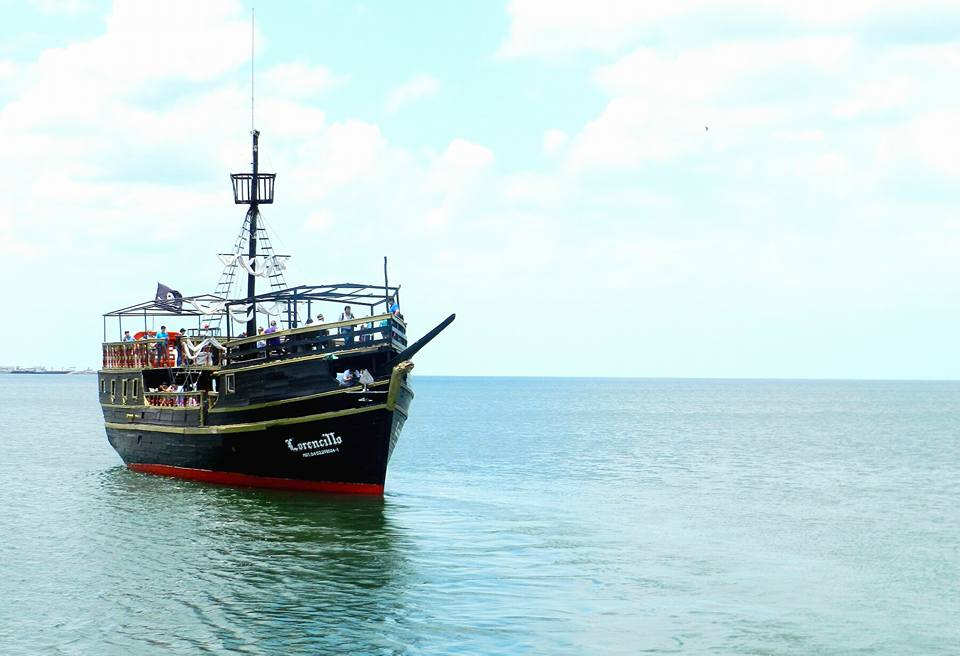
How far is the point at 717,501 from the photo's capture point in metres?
36.0

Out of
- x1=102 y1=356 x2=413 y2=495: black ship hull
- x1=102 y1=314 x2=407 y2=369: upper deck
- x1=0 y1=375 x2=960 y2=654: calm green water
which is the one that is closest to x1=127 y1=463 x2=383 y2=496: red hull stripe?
x1=102 y1=356 x2=413 y2=495: black ship hull

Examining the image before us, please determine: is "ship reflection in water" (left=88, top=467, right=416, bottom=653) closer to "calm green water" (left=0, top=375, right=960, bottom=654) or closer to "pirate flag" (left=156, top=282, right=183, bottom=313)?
"calm green water" (left=0, top=375, right=960, bottom=654)

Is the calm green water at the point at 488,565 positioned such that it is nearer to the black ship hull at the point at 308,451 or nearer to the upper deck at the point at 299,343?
the black ship hull at the point at 308,451

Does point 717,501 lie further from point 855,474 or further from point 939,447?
point 939,447

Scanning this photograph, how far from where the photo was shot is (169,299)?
131ft

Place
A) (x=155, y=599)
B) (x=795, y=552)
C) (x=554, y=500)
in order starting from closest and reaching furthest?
1. (x=155, y=599)
2. (x=795, y=552)
3. (x=554, y=500)

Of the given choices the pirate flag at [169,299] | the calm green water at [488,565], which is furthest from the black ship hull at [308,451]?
the pirate flag at [169,299]

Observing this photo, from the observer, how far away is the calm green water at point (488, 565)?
58.8 feet

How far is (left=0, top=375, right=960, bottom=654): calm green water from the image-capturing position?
58.8 feet

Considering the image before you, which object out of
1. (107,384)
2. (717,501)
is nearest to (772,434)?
(717,501)

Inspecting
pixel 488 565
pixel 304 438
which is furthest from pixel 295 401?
pixel 488 565

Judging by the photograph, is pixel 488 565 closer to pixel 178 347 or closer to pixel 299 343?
pixel 299 343

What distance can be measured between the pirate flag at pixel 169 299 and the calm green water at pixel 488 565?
21.3 feet

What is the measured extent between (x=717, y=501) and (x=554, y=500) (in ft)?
18.5
